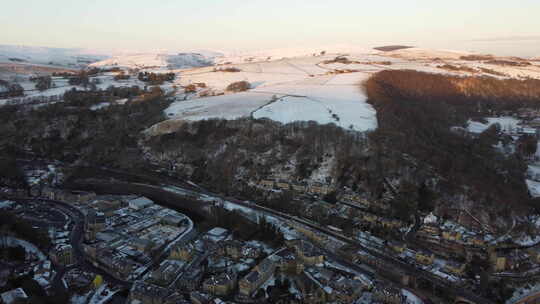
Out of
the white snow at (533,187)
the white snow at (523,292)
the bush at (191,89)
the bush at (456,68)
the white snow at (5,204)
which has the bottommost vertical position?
the white snow at (523,292)

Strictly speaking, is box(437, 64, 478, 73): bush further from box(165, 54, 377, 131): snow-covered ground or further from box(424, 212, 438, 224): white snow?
box(424, 212, 438, 224): white snow

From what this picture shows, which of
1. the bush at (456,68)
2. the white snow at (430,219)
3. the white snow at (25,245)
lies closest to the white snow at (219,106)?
the white snow at (430,219)

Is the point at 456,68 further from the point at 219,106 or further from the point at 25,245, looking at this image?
the point at 25,245

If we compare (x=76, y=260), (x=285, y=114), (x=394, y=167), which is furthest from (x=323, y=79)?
(x=76, y=260)

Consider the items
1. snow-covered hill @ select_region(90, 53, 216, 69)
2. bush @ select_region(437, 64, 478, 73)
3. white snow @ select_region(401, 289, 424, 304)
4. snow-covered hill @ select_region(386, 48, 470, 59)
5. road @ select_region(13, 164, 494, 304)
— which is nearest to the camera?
white snow @ select_region(401, 289, 424, 304)

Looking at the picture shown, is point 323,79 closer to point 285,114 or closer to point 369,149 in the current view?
point 285,114

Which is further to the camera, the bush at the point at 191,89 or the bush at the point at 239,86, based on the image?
the bush at the point at 191,89

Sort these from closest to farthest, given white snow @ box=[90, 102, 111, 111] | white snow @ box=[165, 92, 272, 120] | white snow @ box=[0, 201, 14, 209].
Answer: white snow @ box=[0, 201, 14, 209], white snow @ box=[165, 92, 272, 120], white snow @ box=[90, 102, 111, 111]

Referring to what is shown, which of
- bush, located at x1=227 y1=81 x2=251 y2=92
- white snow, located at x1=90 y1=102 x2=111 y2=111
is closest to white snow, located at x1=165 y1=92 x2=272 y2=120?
bush, located at x1=227 y1=81 x2=251 y2=92

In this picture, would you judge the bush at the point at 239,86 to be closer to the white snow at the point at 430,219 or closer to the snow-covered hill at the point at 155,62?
the white snow at the point at 430,219
